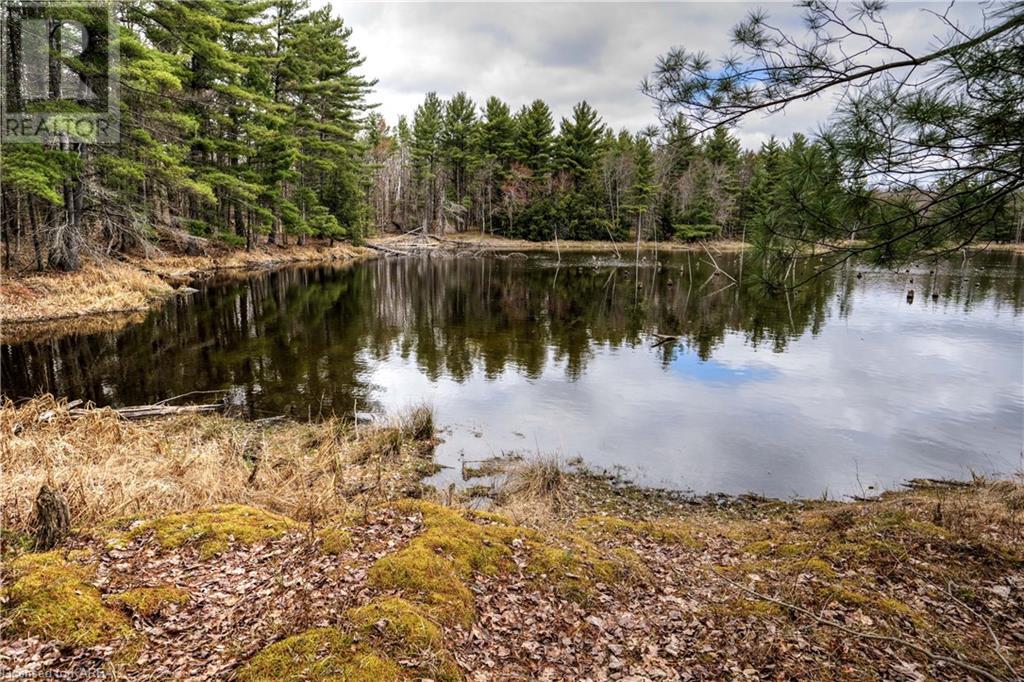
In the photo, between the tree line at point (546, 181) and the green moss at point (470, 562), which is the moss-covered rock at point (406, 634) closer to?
the green moss at point (470, 562)

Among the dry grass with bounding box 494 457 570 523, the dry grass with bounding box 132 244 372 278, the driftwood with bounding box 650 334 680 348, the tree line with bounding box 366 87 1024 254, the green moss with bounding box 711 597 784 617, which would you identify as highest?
the tree line with bounding box 366 87 1024 254

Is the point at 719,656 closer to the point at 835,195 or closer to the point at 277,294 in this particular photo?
the point at 835,195

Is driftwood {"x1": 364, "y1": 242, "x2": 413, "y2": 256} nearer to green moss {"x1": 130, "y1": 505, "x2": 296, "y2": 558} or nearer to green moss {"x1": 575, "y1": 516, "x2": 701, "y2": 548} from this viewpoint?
green moss {"x1": 575, "y1": 516, "x2": 701, "y2": 548}

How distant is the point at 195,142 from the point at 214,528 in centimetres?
3132

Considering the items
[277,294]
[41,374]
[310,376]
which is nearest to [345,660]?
[310,376]

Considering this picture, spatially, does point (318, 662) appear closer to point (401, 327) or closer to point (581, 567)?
point (581, 567)

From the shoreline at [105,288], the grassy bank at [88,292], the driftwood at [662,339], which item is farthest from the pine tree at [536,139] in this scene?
the driftwood at [662,339]

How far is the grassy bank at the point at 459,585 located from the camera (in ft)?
11.2

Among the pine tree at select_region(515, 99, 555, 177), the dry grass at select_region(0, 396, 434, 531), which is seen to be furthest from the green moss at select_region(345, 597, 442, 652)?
the pine tree at select_region(515, 99, 555, 177)

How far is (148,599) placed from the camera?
3.73m

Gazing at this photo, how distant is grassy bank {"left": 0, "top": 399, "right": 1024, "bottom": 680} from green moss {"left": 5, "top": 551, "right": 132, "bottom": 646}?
0.05 ft

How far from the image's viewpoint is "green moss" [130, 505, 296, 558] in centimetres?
457

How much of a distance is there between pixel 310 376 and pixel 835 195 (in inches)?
485

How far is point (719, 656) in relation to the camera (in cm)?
386
